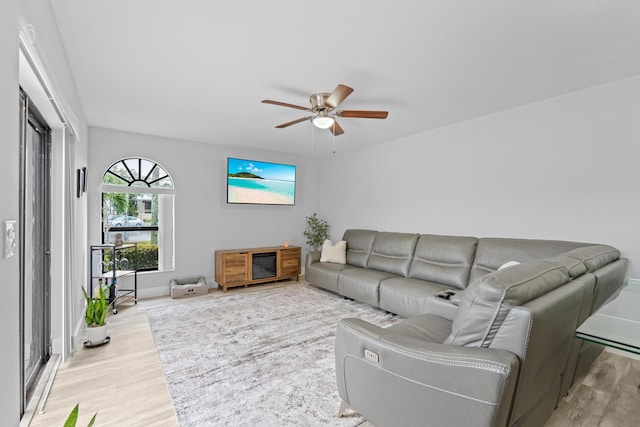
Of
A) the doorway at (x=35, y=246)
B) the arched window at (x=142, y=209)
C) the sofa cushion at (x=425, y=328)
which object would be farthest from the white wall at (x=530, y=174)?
the doorway at (x=35, y=246)

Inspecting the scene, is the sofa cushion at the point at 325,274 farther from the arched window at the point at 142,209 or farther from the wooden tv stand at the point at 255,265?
the arched window at the point at 142,209

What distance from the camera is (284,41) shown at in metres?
2.07

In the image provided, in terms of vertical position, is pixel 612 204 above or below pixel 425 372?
above

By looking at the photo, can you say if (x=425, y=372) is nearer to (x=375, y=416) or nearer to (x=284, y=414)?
(x=375, y=416)

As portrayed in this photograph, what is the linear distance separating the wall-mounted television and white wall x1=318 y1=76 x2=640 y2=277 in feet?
5.62

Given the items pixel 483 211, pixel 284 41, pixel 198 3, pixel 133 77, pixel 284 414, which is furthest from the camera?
pixel 483 211

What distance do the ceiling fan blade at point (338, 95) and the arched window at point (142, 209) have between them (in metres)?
3.13

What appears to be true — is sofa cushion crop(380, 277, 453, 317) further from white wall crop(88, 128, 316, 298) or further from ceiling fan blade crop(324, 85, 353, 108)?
white wall crop(88, 128, 316, 298)

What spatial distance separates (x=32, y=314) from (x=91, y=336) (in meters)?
0.74

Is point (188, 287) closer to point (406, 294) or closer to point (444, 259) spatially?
point (406, 294)

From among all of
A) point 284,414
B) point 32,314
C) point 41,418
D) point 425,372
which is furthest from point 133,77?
point 425,372
